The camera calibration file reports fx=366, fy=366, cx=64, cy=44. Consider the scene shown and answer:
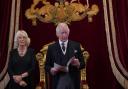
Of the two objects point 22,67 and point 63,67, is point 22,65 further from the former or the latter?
point 63,67

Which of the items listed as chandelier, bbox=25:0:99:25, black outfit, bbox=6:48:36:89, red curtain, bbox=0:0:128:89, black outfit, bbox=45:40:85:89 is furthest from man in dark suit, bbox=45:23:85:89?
chandelier, bbox=25:0:99:25

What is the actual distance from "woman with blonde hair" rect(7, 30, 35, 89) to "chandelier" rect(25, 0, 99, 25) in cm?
119

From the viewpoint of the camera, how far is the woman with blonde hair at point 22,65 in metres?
4.15

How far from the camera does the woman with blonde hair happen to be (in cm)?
415

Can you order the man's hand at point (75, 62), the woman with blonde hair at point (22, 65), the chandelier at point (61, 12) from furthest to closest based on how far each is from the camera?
the chandelier at point (61, 12), the woman with blonde hair at point (22, 65), the man's hand at point (75, 62)

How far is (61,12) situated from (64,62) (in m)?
1.67

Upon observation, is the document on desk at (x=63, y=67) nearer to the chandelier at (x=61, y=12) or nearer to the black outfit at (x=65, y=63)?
the black outfit at (x=65, y=63)

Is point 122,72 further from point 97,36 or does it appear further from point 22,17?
point 22,17

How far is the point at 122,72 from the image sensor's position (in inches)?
200

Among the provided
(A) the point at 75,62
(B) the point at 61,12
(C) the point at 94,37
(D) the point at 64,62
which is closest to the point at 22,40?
(D) the point at 64,62

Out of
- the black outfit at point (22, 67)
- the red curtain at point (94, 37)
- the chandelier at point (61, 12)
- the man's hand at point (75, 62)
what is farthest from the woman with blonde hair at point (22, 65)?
the chandelier at point (61, 12)

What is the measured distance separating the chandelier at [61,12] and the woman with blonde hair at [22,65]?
119 cm

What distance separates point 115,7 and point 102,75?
101 centimetres

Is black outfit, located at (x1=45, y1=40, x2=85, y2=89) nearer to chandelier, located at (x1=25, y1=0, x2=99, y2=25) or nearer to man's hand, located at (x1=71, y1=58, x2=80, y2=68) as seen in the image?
man's hand, located at (x1=71, y1=58, x2=80, y2=68)
